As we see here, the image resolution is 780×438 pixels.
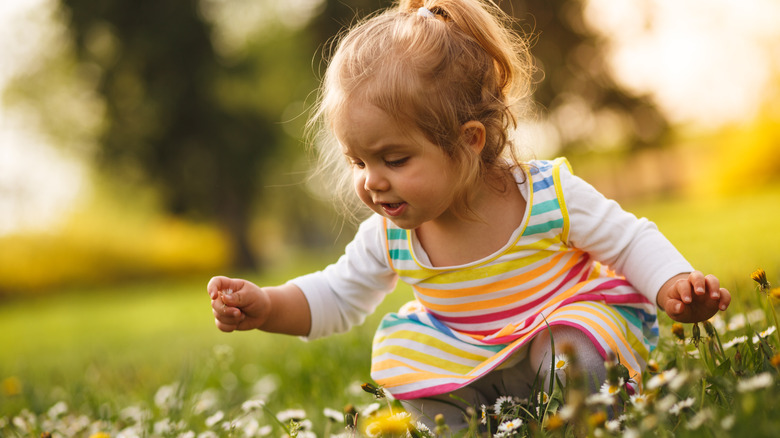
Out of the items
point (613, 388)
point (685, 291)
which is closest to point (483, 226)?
point (685, 291)

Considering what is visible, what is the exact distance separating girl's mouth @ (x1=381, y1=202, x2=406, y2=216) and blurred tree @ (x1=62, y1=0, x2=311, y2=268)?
610 inches

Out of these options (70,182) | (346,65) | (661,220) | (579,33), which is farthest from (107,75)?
(346,65)

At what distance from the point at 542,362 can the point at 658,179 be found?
21246 millimetres

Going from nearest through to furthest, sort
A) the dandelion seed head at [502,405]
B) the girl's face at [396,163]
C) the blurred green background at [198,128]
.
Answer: the dandelion seed head at [502,405] → the girl's face at [396,163] → the blurred green background at [198,128]

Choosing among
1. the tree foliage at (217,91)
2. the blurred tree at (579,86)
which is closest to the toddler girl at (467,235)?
the tree foliage at (217,91)

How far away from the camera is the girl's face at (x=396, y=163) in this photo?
1.72 meters

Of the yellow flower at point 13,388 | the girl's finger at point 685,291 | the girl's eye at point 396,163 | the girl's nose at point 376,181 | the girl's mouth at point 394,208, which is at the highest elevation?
the girl's eye at point 396,163

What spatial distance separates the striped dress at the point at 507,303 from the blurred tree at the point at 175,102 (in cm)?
1549

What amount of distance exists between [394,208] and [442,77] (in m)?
0.37

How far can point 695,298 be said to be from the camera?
157 cm

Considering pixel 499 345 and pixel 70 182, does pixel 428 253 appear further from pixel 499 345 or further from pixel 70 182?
pixel 70 182

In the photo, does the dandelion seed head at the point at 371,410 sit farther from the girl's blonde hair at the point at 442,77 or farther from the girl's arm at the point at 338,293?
the girl's blonde hair at the point at 442,77

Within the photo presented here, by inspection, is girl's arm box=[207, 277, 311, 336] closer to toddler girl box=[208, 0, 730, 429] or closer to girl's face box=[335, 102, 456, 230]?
toddler girl box=[208, 0, 730, 429]

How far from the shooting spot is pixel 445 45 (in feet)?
5.95
